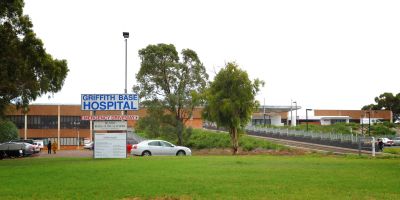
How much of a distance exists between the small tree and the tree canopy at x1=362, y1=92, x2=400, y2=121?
320ft

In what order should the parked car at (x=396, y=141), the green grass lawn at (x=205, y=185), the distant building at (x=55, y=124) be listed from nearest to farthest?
the green grass lawn at (x=205, y=185) → the parked car at (x=396, y=141) → the distant building at (x=55, y=124)

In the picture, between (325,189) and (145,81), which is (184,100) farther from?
(325,189)

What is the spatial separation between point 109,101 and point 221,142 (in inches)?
1182

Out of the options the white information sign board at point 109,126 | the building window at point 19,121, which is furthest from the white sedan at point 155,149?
the building window at point 19,121

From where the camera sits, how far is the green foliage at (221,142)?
Answer: 52275 millimetres

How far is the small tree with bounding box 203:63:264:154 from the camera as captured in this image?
1599 inches

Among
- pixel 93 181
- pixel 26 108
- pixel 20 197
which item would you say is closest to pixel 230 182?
pixel 93 181

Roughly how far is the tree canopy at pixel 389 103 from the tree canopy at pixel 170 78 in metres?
88.4

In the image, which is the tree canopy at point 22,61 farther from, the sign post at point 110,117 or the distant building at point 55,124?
the distant building at point 55,124

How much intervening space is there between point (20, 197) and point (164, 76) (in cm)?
4247

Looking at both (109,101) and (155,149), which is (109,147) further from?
(155,149)

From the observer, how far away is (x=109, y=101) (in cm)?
3141

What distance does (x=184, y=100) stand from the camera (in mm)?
53656

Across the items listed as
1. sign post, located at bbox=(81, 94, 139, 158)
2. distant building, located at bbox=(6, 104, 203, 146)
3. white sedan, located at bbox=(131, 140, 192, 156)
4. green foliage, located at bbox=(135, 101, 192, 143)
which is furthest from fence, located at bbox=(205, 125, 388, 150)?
sign post, located at bbox=(81, 94, 139, 158)
